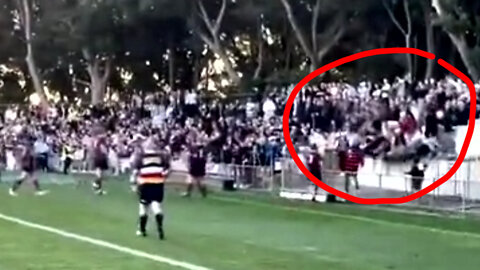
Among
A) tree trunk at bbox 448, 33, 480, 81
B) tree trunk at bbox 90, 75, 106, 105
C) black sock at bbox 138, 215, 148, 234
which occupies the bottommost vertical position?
black sock at bbox 138, 215, 148, 234

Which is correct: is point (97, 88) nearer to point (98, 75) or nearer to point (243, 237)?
point (98, 75)

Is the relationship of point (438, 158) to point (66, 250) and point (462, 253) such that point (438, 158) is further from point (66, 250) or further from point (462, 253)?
point (66, 250)

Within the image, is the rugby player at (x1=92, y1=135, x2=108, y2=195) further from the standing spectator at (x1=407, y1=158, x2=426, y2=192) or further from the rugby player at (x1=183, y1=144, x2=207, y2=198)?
the standing spectator at (x1=407, y1=158, x2=426, y2=192)

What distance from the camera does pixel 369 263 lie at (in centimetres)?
1598

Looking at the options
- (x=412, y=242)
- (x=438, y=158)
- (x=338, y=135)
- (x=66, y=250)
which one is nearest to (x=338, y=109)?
(x=338, y=135)

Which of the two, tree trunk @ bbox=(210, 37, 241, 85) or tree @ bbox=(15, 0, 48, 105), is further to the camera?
tree @ bbox=(15, 0, 48, 105)

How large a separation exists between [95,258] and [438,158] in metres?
13.1

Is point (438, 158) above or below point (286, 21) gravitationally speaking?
below

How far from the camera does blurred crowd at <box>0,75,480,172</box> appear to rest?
2827cm

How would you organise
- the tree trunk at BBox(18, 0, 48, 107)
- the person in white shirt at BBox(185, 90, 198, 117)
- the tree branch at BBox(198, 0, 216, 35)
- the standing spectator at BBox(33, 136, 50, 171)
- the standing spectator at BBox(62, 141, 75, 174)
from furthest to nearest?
1. the tree trunk at BBox(18, 0, 48, 107)
2. the standing spectator at BBox(33, 136, 50, 171)
3. the tree branch at BBox(198, 0, 216, 35)
4. the standing spectator at BBox(62, 141, 75, 174)
5. the person in white shirt at BBox(185, 90, 198, 117)

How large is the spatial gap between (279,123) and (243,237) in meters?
16.1

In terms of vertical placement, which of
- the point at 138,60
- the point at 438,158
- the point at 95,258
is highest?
the point at 138,60

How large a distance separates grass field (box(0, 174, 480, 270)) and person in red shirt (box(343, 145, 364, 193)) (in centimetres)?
153

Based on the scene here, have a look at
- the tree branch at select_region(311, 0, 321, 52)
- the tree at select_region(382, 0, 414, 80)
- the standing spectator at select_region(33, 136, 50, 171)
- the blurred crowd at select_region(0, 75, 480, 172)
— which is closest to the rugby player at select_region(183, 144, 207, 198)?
the blurred crowd at select_region(0, 75, 480, 172)
